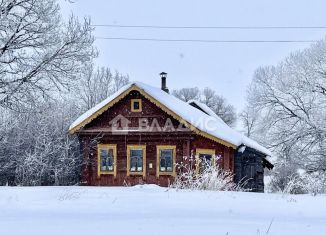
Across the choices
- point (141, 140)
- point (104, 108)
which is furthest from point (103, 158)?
point (104, 108)

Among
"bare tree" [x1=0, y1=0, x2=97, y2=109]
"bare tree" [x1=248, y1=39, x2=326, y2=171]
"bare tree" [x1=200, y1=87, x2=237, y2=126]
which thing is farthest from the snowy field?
"bare tree" [x1=200, y1=87, x2=237, y2=126]

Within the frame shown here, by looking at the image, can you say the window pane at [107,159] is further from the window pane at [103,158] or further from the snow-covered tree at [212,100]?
the snow-covered tree at [212,100]

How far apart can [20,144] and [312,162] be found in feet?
54.6

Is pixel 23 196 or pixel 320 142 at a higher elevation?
pixel 320 142

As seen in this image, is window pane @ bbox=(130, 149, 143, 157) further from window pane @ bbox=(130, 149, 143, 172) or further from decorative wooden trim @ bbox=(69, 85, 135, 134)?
decorative wooden trim @ bbox=(69, 85, 135, 134)

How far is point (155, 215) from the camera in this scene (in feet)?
16.7

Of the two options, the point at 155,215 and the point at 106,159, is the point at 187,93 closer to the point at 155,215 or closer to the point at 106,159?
the point at 106,159

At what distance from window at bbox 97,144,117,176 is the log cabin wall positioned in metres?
0.17

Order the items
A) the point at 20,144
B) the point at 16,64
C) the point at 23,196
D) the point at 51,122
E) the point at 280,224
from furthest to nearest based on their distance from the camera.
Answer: the point at 51,122 < the point at 20,144 < the point at 16,64 < the point at 23,196 < the point at 280,224

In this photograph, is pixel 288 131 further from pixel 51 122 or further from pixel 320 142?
pixel 51 122

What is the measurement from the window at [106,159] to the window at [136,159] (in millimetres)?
671

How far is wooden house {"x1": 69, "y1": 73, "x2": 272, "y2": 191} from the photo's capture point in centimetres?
2036

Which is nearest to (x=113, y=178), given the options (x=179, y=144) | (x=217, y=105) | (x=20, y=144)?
(x=179, y=144)

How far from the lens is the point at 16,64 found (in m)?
16.2
